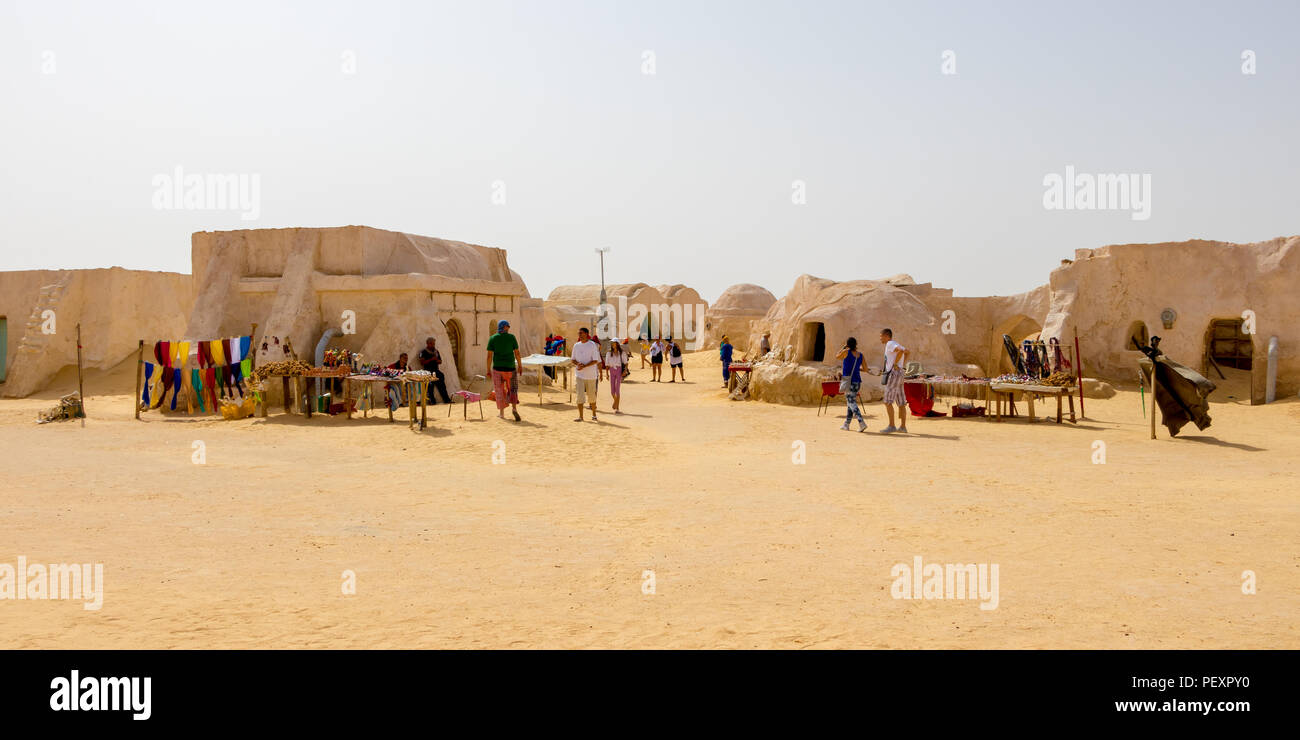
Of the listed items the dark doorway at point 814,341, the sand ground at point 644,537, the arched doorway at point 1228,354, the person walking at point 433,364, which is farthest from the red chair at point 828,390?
the arched doorway at point 1228,354

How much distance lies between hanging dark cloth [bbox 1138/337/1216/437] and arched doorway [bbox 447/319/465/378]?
1375 centimetres

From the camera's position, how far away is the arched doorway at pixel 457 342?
20.5 metres

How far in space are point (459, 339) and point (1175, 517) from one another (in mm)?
15828

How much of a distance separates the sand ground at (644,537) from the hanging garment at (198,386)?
10.7 ft

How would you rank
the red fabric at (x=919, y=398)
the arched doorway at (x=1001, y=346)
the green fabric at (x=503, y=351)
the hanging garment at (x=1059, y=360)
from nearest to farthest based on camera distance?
the green fabric at (x=503, y=351) → the red fabric at (x=919, y=398) → the hanging garment at (x=1059, y=360) → the arched doorway at (x=1001, y=346)

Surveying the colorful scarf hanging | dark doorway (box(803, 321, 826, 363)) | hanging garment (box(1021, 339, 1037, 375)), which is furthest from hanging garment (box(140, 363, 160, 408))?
hanging garment (box(1021, 339, 1037, 375))

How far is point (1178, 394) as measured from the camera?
1322 centimetres

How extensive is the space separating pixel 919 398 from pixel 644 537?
10449 millimetres

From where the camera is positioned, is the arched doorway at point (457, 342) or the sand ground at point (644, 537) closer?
the sand ground at point (644, 537)

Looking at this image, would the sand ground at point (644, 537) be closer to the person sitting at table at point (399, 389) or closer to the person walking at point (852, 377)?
the person walking at point (852, 377)

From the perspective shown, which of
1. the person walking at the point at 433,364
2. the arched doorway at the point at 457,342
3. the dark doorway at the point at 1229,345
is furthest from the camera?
the dark doorway at the point at 1229,345

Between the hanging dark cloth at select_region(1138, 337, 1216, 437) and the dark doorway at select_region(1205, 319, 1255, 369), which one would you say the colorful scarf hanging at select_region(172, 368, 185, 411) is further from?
the dark doorway at select_region(1205, 319, 1255, 369)

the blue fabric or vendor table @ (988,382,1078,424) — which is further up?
the blue fabric

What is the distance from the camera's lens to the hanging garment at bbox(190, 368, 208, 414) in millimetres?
16844
